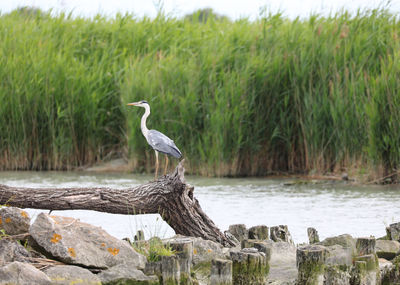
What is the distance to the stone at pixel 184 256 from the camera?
13.7 ft

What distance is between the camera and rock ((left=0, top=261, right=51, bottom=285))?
151 inches

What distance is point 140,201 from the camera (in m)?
5.67

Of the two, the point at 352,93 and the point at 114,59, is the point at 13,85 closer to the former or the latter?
the point at 114,59

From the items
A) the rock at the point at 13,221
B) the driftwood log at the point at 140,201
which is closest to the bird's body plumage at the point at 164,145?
the driftwood log at the point at 140,201

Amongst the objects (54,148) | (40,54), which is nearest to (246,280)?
(54,148)

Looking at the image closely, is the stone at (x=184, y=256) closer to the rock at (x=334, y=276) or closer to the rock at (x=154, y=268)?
the rock at (x=154, y=268)

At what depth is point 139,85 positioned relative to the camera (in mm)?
11859

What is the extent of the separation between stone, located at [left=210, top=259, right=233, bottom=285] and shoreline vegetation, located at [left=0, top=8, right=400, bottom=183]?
6836 mm

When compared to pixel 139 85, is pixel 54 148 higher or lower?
lower

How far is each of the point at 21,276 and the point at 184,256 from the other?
0.97 m

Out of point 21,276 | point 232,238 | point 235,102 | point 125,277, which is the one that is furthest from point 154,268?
point 235,102

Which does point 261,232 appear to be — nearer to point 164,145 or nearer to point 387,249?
point 387,249

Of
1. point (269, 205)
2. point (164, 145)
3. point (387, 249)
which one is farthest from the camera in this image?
point (269, 205)

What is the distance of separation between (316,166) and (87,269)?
24.5 feet
